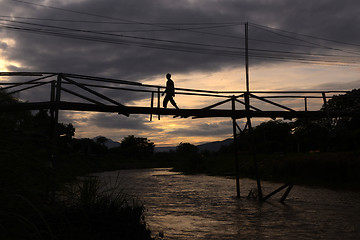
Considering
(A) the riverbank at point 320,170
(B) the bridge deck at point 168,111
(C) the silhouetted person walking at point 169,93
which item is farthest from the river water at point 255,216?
(C) the silhouetted person walking at point 169,93

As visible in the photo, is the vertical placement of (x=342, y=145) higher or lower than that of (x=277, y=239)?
higher

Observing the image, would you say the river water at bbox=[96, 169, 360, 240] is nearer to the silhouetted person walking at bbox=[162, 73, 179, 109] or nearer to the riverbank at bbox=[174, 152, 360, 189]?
the riverbank at bbox=[174, 152, 360, 189]

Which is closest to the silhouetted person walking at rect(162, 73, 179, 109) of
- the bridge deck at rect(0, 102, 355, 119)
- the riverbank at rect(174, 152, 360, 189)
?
the bridge deck at rect(0, 102, 355, 119)

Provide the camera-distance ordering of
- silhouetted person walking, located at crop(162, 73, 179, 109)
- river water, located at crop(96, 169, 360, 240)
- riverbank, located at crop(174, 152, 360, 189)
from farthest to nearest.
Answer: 1. riverbank, located at crop(174, 152, 360, 189)
2. silhouetted person walking, located at crop(162, 73, 179, 109)
3. river water, located at crop(96, 169, 360, 240)

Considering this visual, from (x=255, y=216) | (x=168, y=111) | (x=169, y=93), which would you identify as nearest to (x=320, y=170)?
(x=255, y=216)

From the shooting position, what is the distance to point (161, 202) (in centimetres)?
1770

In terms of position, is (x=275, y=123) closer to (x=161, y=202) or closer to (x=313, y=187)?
(x=313, y=187)

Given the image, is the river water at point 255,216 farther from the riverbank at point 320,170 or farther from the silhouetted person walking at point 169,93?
the silhouetted person walking at point 169,93

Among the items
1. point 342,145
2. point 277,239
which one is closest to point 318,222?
point 277,239

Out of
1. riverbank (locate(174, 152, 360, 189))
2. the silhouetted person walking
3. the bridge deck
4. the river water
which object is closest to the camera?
the river water

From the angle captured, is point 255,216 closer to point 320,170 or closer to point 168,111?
point 168,111

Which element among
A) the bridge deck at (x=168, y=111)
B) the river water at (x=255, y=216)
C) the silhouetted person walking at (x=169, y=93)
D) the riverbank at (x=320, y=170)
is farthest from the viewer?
the riverbank at (x=320, y=170)

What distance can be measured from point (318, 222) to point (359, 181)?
11.4 metres

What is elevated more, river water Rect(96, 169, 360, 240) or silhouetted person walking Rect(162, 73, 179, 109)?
silhouetted person walking Rect(162, 73, 179, 109)
